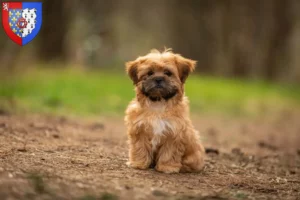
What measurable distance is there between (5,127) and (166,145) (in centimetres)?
324

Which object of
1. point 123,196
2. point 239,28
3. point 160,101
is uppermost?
point 239,28

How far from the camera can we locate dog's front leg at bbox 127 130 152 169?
7.30 m

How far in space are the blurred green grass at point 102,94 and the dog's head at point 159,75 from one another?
5643 millimetres

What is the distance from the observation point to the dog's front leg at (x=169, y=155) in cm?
723

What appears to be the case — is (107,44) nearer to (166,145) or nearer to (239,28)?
(239,28)

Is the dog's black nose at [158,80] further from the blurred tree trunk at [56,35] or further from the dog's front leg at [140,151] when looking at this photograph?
the blurred tree trunk at [56,35]

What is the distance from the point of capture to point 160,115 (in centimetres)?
721

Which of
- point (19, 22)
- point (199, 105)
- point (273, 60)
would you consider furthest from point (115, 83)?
point (273, 60)

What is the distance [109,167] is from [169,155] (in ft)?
2.65

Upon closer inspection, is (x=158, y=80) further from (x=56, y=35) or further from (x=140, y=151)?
(x=56, y=35)

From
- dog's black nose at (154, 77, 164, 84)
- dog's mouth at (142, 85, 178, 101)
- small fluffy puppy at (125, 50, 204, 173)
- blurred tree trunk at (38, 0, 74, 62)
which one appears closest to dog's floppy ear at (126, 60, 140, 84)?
small fluffy puppy at (125, 50, 204, 173)

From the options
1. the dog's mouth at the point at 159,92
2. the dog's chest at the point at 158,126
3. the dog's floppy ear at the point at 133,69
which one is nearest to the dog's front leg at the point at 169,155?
the dog's chest at the point at 158,126

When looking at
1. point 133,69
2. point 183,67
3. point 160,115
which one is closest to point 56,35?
point 133,69

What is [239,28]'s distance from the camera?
31.9m
